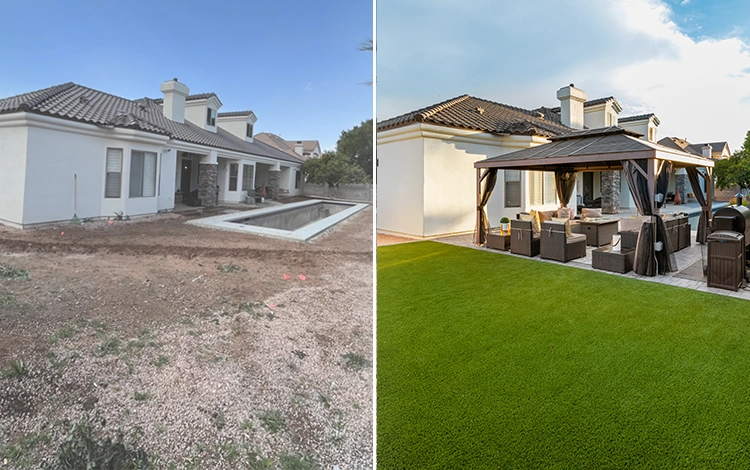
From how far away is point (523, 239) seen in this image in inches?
242

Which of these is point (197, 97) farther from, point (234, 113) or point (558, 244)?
point (558, 244)

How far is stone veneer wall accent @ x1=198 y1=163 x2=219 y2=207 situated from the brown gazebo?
523 centimetres

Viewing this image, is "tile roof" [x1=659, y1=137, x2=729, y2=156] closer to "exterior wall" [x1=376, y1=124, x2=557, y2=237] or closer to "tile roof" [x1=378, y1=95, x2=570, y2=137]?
"tile roof" [x1=378, y1=95, x2=570, y2=137]

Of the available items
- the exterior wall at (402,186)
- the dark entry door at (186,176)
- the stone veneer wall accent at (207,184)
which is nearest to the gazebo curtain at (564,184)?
the exterior wall at (402,186)

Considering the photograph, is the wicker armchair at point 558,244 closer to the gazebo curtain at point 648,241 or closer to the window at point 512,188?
the gazebo curtain at point 648,241

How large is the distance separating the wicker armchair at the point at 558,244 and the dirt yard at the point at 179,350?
189 inches

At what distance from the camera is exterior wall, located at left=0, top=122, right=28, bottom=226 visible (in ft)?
4.13

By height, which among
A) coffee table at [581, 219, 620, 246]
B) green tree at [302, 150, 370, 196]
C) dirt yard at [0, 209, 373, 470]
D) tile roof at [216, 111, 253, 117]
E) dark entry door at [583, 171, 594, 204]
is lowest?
dirt yard at [0, 209, 373, 470]

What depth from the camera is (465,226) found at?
8.71 meters

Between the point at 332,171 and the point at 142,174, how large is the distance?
2.96 ft

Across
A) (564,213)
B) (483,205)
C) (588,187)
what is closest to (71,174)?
(483,205)

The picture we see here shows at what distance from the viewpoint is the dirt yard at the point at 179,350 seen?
114 centimetres

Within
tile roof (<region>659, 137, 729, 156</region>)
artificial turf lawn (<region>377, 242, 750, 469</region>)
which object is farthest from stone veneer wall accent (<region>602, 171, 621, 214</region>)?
artificial turf lawn (<region>377, 242, 750, 469</region>)

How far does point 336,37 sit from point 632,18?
1389 cm
